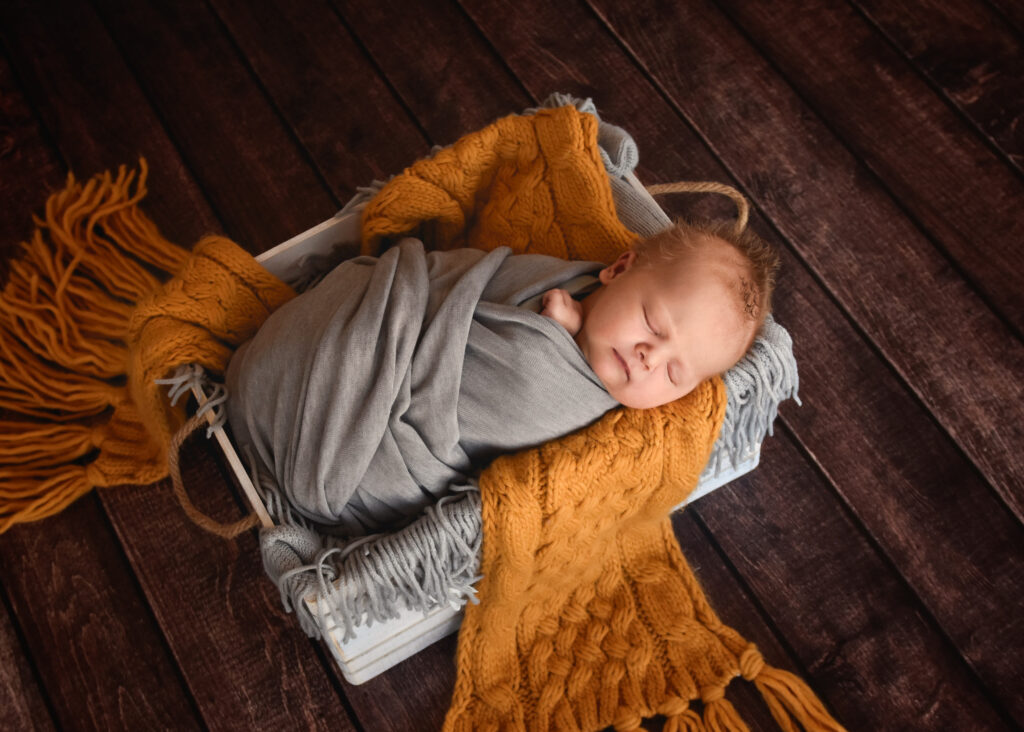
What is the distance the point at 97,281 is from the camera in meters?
1.26

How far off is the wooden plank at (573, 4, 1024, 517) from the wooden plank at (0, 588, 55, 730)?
3.70ft

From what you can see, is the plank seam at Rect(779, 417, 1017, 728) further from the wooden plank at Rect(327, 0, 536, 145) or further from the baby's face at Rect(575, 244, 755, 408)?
the wooden plank at Rect(327, 0, 536, 145)

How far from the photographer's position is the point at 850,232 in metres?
1.36

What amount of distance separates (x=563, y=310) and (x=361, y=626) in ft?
1.36

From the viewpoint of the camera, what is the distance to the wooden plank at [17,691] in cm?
111

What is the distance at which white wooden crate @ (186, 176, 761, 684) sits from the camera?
99 centimetres

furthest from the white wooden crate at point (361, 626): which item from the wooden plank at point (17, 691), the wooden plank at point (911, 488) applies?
the wooden plank at point (17, 691)

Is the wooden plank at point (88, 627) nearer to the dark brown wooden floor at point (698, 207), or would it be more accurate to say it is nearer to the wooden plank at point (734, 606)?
the dark brown wooden floor at point (698, 207)

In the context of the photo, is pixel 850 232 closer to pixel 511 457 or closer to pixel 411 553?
pixel 511 457

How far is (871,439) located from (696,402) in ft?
1.45

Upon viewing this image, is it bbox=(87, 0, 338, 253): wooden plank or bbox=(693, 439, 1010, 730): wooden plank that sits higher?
bbox=(87, 0, 338, 253): wooden plank

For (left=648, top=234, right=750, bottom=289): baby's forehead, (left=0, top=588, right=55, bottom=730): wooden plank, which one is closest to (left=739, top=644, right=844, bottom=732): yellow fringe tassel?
(left=648, top=234, right=750, bottom=289): baby's forehead

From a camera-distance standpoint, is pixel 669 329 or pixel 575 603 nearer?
pixel 669 329

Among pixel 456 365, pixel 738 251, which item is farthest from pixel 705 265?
pixel 456 365
